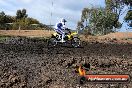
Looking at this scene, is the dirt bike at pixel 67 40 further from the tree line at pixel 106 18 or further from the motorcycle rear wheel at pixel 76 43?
the tree line at pixel 106 18

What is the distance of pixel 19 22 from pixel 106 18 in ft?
50.3

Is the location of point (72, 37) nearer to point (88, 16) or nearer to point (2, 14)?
point (2, 14)

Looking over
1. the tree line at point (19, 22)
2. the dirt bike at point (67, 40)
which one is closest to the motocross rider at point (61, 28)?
the dirt bike at point (67, 40)

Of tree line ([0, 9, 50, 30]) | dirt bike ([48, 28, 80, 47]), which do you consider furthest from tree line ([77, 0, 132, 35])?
dirt bike ([48, 28, 80, 47])

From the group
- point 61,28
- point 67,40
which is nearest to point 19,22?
point 61,28

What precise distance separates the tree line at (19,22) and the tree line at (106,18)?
853 cm

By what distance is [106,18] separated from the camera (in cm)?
7275

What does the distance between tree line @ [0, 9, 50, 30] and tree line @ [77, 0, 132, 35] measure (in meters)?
8.53

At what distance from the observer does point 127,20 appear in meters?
78.3

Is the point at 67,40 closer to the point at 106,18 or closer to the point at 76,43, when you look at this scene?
the point at 76,43

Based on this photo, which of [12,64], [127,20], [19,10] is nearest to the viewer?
[12,64]

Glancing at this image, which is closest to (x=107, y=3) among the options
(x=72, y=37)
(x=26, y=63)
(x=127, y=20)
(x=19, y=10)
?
(x=127, y=20)

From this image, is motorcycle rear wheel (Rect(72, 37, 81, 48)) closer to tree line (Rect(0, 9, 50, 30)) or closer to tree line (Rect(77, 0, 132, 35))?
tree line (Rect(0, 9, 50, 30))

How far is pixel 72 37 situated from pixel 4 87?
1772cm
